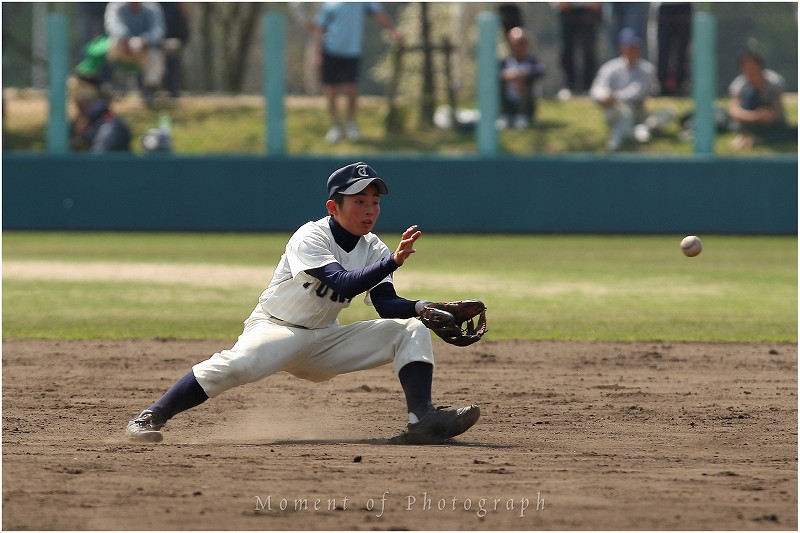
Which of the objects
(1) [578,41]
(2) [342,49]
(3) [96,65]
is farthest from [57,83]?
(1) [578,41]

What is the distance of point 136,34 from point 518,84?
19.5 feet

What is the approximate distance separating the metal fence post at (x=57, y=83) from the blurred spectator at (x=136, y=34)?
71 cm

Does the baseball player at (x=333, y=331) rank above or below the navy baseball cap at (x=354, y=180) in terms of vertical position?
below

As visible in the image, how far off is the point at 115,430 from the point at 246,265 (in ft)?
30.2

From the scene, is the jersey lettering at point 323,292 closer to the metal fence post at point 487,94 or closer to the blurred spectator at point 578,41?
the metal fence post at point 487,94

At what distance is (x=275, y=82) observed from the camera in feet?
68.7

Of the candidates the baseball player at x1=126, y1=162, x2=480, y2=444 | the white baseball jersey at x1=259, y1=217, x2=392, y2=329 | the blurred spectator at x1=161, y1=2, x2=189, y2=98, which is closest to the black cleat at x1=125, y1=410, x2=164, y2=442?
the baseball player at x1=126, y1=162, x2=480, y2=444

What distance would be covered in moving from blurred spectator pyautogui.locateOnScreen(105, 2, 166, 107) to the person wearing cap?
6764mm

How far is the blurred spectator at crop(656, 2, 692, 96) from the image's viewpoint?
20469 millimetres

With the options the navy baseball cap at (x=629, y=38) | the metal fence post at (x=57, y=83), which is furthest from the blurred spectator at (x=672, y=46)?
the metal fence post at (x=57, y=83)

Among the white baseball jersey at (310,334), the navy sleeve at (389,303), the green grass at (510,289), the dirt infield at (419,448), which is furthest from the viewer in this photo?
the green grass at (510,289)

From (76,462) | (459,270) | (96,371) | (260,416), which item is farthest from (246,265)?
(76,462)

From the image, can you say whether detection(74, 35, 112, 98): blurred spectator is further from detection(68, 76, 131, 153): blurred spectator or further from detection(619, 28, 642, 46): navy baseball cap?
detection(619, 28, 642, 46): navy baseball cap

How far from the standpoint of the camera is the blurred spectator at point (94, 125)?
20.9 m
